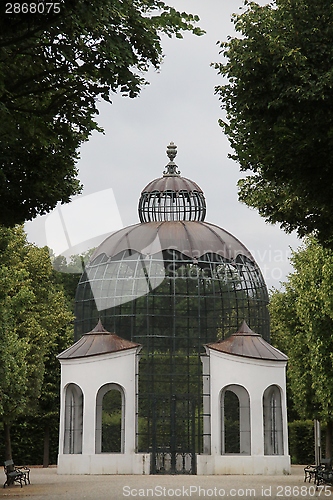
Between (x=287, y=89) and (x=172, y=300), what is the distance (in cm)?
2526

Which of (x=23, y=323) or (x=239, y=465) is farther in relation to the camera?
(x=23, y=323)

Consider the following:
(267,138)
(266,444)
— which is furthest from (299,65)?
(266,444)

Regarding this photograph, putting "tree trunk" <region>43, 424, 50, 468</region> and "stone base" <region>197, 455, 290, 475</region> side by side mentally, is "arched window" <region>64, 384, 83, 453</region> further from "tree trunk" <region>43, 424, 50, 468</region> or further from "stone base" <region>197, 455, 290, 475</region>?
"tree trunk" <region>43, 424, 50, 468</region>

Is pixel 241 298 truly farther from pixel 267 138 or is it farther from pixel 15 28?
pixel 15 28

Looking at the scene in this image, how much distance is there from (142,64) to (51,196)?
390cm

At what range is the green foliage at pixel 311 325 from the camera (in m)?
29.1

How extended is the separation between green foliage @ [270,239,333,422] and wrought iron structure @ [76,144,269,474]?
2.59 metres

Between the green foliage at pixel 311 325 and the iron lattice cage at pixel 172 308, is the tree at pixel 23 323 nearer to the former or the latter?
the iron lattice cage at pixel 172 308

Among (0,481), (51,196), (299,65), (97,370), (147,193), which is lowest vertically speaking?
(0,481)

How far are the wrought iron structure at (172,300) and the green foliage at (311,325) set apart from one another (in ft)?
8.50

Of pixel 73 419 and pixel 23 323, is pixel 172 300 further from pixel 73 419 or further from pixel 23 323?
pixel 73 419

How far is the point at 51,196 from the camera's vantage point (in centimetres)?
1795

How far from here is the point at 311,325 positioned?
29.8 metres

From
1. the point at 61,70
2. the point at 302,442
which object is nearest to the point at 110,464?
the point at 302,442
